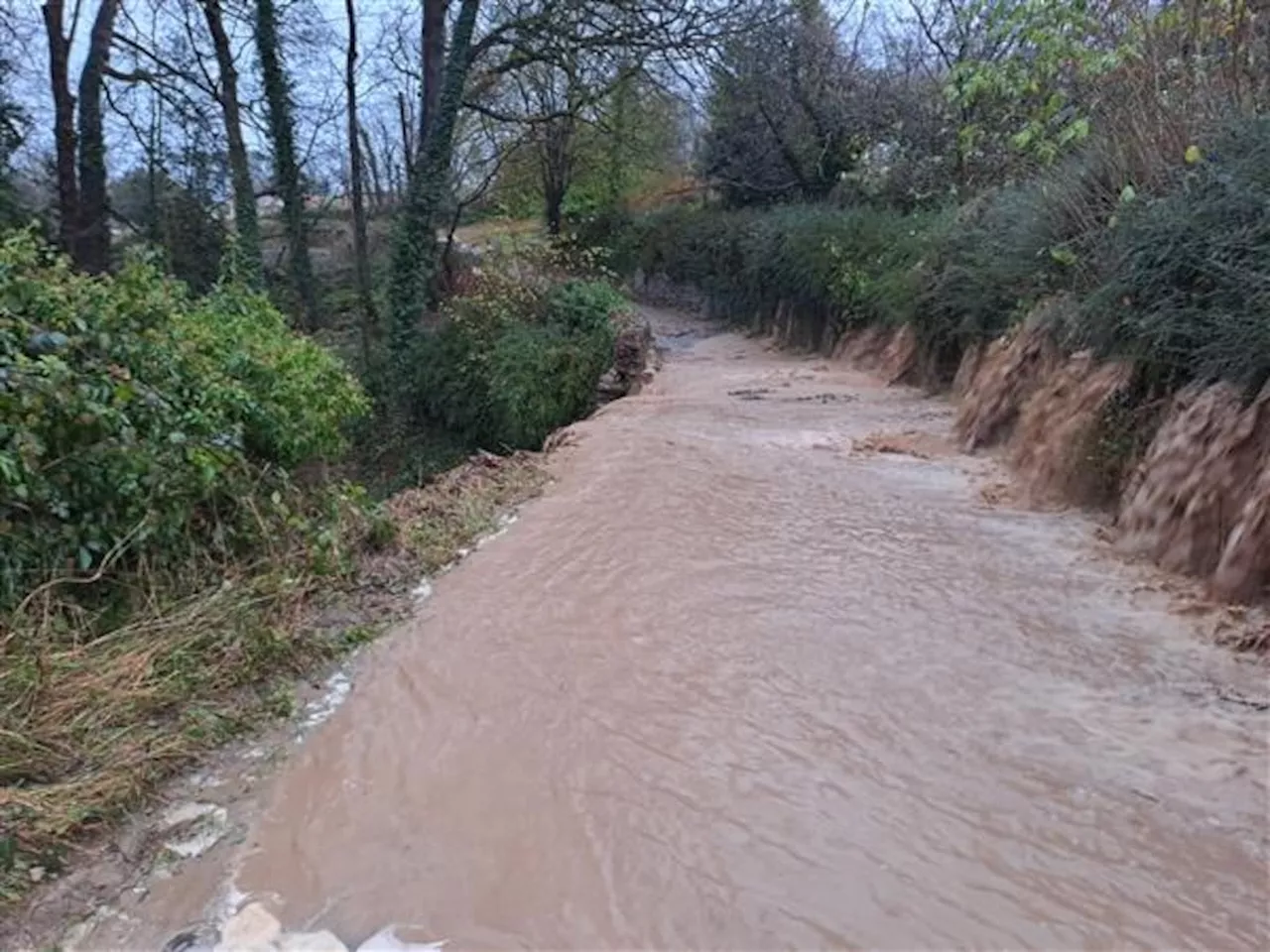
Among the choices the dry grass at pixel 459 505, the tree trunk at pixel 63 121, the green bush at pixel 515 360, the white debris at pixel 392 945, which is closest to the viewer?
the white debris at pixel 392 945

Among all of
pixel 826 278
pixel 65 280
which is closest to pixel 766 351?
pixel 826 278

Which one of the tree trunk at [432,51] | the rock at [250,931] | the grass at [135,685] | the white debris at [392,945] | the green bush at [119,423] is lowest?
the rock at [250,931]

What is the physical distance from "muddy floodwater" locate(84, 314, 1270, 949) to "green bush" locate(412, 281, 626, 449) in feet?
23.7

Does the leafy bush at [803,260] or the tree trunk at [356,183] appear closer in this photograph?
the leafy bush at [803,260]

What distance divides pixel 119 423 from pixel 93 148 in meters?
12.2

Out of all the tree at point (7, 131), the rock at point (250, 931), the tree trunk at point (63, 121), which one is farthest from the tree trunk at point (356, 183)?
the rock at point (250, 931)

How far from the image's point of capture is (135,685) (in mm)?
3420

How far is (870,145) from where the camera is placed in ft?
55.7

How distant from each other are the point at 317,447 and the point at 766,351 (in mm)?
10521

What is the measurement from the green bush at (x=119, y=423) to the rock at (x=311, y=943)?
6.45 ft

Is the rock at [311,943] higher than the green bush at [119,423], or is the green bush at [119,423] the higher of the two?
the green bush at [119,423]

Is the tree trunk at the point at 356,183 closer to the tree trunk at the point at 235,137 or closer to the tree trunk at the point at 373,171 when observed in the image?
the tree trunk at the point at 235,137

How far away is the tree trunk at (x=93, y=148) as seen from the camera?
45.2 ft

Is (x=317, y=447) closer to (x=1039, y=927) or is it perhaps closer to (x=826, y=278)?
(x=1039, y=927)
